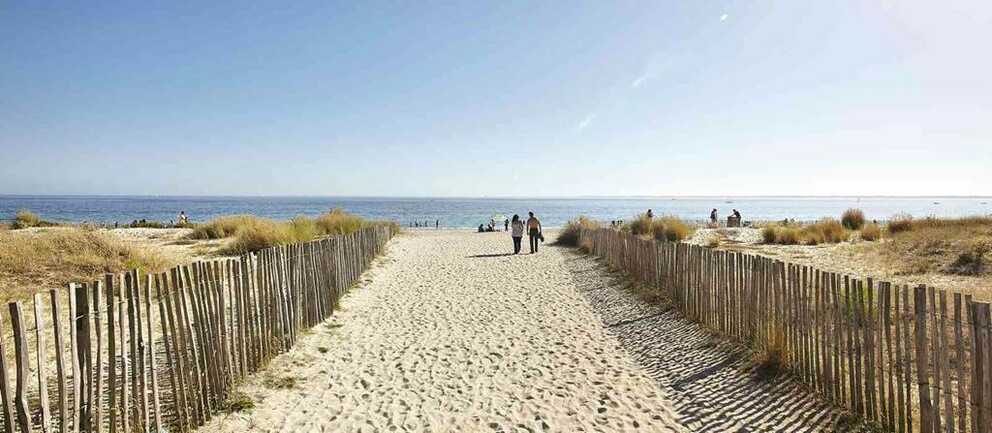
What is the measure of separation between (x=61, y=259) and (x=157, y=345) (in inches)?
257

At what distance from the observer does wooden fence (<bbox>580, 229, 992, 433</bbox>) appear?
378cm

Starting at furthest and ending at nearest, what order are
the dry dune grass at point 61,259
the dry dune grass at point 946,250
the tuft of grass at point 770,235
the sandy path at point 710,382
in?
1. the tuft of grass at point 770,235
2. the dry dune grass at point 946,250
3. the dry dune grass at point 61,259
4. the sandy path at point 710,382

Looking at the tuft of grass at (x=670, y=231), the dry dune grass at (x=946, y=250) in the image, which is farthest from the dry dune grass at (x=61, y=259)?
the tuft of grass at (x=670, y=231)

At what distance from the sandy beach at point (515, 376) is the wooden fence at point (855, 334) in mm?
349

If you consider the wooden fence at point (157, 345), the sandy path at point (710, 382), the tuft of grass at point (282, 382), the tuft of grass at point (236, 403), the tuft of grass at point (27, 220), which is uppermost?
the tuft of grass at point (27, 220)

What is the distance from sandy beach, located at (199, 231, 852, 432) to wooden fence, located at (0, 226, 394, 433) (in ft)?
1.14

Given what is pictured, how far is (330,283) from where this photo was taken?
33.0ft

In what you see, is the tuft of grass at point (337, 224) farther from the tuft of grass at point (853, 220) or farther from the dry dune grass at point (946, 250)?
the tuft of grass at point (853, 220)

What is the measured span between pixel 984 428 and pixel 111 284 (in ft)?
20.0

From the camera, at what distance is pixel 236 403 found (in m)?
5.32

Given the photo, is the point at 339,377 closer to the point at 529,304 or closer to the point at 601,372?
the point at 601,372

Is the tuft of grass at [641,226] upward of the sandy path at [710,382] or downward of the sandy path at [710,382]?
upward

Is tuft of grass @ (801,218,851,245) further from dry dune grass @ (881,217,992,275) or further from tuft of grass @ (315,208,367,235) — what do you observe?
tuft of grass @ (315,208,367,235)

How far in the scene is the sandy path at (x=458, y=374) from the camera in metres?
5.10
